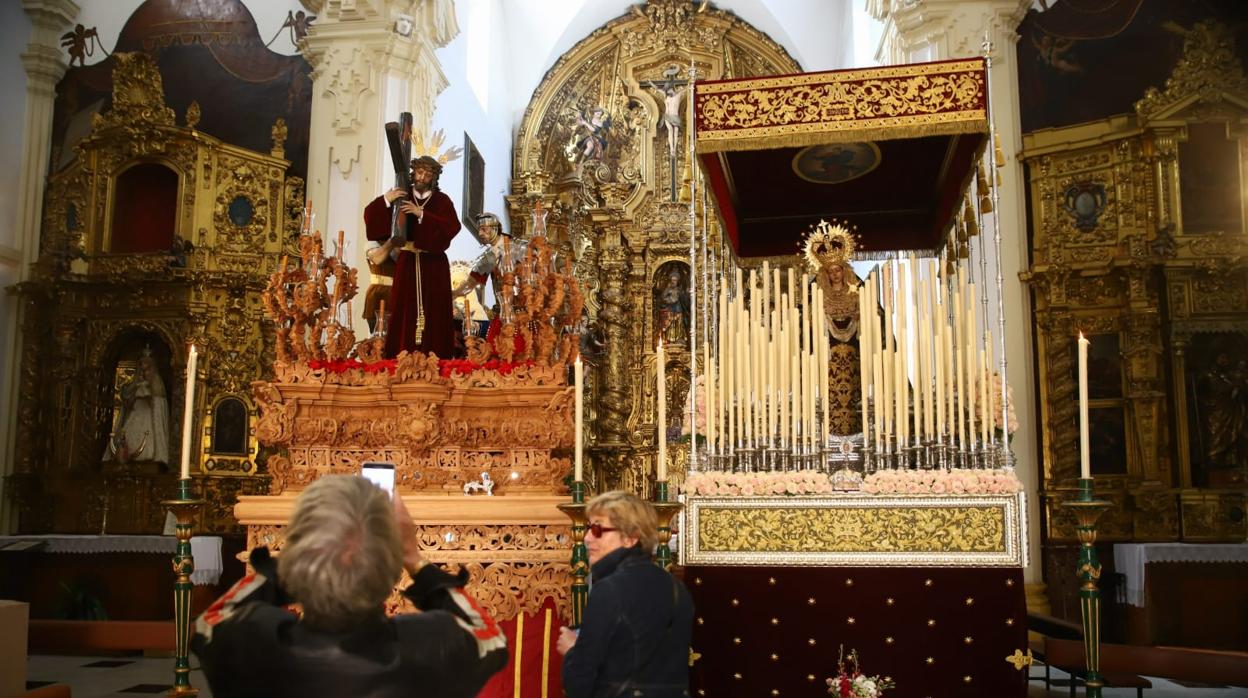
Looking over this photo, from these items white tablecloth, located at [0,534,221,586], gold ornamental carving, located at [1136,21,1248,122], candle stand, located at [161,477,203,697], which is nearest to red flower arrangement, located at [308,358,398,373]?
candle stand, located at [161,477,203,697]

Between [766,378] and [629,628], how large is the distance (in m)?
2.80

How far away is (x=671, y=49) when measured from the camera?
647 inches

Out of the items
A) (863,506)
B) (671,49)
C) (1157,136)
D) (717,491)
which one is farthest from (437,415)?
(671,49)

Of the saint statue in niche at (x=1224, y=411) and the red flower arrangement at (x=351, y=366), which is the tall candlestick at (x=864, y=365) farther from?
the saint statue in niche at (x=1224, y=411)

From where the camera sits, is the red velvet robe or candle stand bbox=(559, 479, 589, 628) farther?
the red velvet robe

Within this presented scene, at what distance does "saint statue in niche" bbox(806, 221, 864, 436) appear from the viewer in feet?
22.2

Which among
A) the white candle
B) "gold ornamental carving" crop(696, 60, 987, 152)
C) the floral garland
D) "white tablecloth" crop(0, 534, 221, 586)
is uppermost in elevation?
"gold ornamental carving" crop(696, 60, 987, 152)

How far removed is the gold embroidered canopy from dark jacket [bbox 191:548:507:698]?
14.2ft

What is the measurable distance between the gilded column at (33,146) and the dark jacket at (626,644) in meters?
11.0

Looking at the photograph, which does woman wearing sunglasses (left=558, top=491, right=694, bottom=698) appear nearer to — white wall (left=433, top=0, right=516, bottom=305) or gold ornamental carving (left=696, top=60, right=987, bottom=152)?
gold ornamental carving (left=696, top=60, right=987, bottom=152)

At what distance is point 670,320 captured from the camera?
1515 cm

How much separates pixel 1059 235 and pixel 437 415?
776 centimetres

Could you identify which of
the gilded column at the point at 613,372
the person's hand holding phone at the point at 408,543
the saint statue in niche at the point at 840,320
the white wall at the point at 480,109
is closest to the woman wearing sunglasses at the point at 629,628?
the person's hand holding phone at the point at 408,543

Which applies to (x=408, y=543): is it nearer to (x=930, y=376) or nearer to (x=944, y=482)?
(x=944, y=482)
